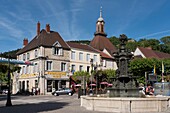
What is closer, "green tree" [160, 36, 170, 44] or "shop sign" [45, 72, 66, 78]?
"shop sign" [45, 72, 66, 78]

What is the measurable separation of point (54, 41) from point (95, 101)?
31.4 m

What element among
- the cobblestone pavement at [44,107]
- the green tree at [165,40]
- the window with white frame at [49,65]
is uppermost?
the green tree at [165,40]

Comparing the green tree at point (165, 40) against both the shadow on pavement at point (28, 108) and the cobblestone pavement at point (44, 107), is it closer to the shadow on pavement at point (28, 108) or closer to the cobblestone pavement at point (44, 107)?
the cobblestone pavement at point (44, 107)

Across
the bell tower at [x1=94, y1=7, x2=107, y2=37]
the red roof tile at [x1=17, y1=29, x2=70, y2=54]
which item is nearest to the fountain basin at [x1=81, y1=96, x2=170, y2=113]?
the red roof tile at [x1=17, y1=29, x2=70, y2=54]

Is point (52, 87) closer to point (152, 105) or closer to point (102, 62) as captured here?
Answer: point (102, 62)

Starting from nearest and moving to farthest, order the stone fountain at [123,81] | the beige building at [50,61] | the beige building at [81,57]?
the stone fountain at [123,81], the beige building at [50,61], the beige building at [81,57]

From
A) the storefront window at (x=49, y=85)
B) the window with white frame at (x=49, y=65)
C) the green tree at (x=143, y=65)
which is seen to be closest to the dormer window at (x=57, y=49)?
the window with white frame at (x=49, y=65)

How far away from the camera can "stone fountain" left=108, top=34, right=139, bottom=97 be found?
611 inches

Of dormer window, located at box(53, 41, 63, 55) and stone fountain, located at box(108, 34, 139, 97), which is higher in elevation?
dormer window, located at box(53, 41, 63, 55)

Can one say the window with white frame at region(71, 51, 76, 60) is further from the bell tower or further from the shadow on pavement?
the shadow on pavement

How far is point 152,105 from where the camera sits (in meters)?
12.5

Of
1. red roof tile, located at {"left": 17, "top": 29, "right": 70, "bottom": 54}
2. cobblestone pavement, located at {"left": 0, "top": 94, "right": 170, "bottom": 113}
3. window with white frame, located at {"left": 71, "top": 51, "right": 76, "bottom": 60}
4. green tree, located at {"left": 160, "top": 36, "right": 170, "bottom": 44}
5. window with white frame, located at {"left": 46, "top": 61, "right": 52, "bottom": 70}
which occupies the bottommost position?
cobblestone pavement, located at {"left": 0, "top": 94, "right": 170, "bottom": 113}

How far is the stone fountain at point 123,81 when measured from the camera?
15516 millimetres

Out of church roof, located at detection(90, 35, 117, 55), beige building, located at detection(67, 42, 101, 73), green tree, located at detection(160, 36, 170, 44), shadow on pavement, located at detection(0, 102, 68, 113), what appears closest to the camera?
shadow on pavement, located at detection(0, 102, 68, 113)
